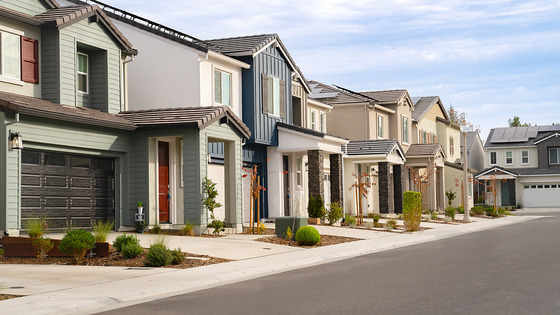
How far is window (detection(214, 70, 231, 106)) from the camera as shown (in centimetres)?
2652

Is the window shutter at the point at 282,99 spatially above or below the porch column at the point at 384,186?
above

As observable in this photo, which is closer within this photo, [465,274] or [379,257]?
[465,274]

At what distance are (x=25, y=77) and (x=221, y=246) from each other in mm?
7667

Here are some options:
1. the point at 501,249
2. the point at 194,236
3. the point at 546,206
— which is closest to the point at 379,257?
the point at 501,249

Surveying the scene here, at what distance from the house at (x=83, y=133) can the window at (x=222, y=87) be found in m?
3.29

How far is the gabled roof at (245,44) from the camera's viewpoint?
28328 millimetres

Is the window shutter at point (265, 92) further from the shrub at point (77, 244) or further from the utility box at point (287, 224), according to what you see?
the shrub at point (77, 244)

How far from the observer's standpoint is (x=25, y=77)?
2005 centimetres

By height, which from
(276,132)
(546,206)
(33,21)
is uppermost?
(33,21)

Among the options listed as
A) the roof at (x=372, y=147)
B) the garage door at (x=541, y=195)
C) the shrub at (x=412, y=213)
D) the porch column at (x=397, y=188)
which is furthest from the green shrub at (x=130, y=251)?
the garage door at (x=541, y=195)

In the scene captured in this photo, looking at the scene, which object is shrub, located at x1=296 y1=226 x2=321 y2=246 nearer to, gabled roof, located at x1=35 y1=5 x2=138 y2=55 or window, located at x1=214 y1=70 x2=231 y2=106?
window, located at x1=214 y1=70 x2=231 y2=106

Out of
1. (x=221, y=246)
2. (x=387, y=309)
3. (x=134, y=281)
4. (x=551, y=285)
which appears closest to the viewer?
(x=387, y=309)

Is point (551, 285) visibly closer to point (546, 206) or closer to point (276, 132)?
point (276, 132)

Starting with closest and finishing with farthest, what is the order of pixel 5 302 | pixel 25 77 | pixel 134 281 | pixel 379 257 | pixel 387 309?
pixel 387 309 → pixel 5 302 → pixel 134 281 → pixel 379 257 → pixel 25 77
